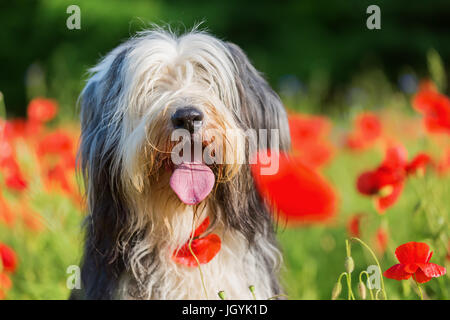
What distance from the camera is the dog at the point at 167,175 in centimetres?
211

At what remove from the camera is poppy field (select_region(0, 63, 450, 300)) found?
2.32 m

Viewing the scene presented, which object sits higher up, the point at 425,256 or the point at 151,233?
the point at 151,233

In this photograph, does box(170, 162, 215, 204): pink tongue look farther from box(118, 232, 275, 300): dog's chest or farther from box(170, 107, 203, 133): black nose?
box(118, 232, 275, 300): dog's chest

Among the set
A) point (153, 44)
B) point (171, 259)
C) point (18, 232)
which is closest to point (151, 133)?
point (153, 44)

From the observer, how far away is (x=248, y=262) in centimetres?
243

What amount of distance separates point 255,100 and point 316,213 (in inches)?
42.4

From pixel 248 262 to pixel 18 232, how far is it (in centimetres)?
198

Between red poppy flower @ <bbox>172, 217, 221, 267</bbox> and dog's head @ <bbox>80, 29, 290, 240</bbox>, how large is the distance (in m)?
0.13

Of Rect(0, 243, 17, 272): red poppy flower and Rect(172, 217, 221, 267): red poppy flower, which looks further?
Rect(0, 243, 17, 272): red poppy flower

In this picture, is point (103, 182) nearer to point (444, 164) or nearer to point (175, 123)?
point (175, 123)

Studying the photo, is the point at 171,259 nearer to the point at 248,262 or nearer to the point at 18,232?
the point at 248,262

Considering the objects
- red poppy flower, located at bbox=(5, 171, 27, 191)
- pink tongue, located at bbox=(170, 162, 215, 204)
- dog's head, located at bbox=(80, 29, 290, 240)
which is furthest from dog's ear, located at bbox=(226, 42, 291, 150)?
red poppy flower, located at bbox=(5, 171, 27, 191)

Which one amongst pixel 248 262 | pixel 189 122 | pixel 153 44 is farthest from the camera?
pixel 248 262

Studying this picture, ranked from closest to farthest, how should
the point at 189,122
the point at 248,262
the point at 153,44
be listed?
the point at 189,122 → the point at 153,44 → the point at 248,262
